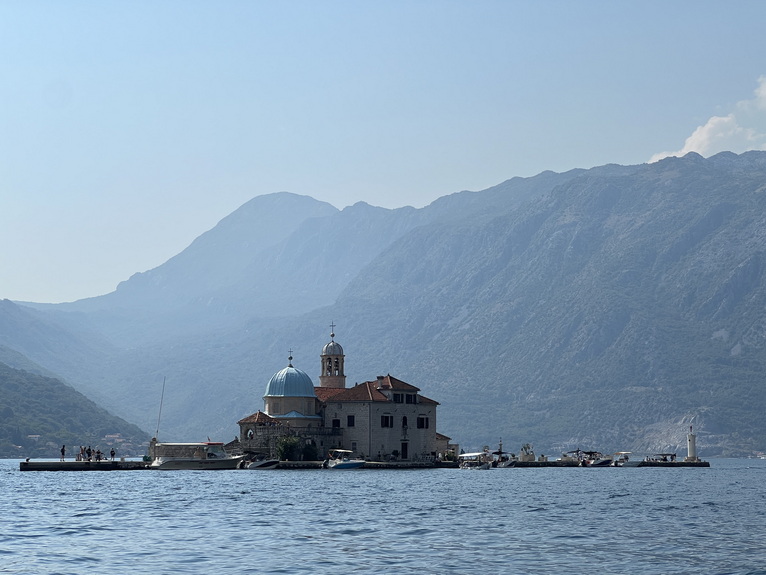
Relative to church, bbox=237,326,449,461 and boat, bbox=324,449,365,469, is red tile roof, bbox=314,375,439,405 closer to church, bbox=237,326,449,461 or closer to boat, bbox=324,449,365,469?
church, bbox=237,326,449,461

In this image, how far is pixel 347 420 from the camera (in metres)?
161

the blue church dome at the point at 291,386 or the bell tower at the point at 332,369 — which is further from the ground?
the bell tower at the point at 332,369

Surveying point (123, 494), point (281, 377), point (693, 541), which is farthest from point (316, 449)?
point (693, 541)

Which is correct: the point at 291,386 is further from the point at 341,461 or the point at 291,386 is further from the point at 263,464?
the point at 341,461

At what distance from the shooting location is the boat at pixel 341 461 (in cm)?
15375

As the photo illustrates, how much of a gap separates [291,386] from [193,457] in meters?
15.6

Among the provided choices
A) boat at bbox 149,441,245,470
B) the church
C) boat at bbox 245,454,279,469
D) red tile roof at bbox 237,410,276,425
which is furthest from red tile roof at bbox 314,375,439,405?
boat at bbox 149,441,245,470

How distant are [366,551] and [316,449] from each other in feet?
330

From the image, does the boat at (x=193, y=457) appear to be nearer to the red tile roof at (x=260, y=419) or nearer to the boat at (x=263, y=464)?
the boat at (x=263, y=464)

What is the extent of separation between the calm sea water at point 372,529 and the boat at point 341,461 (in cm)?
3570

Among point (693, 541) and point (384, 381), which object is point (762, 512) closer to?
point (693, 541)

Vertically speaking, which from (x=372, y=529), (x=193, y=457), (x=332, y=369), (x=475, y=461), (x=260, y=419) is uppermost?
(x=332, y=369)

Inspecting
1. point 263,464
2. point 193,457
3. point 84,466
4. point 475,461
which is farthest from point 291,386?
point 475,461

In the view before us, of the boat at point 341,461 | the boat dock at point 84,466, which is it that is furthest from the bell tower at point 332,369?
the boat dock at point 84,466
